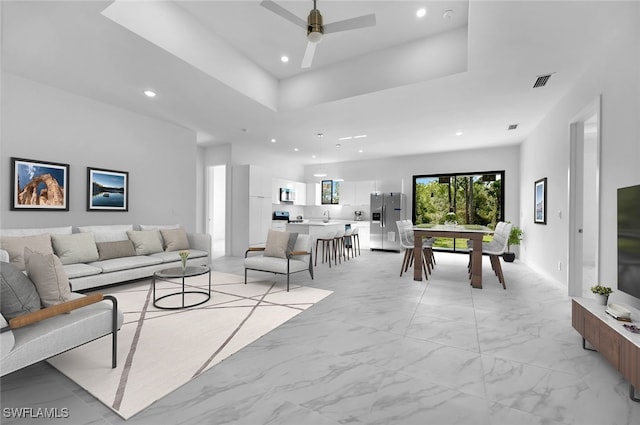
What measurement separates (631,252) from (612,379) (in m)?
0.98

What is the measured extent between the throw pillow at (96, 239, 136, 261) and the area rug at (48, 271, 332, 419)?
49 cm

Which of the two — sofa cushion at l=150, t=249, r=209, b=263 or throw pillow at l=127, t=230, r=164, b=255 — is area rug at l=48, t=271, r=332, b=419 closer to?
sofa cushion at l=150, t=249, r=209, b=263

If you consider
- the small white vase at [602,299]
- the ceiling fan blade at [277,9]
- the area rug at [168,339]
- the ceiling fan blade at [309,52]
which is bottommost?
the area rug at [168,339]

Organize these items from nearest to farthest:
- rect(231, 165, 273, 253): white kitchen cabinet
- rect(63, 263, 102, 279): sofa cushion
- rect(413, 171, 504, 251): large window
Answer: rect(63, 263, 102, 279): sofa cushion < rect(231, 165, 273, 253): white kitchen cabinet < rect(413, 171, 504, 251): large window

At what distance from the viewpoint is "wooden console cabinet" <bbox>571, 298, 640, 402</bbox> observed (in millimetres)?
1654

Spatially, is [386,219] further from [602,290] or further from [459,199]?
[602,290]

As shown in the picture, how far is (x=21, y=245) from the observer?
10.5ft

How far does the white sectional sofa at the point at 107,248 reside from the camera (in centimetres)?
338

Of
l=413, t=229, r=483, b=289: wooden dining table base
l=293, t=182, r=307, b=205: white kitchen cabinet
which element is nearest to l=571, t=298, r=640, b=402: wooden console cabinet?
l=413, t=229, r=483, b=289: wooden dining table base

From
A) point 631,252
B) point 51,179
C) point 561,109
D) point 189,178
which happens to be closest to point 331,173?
point 189,178

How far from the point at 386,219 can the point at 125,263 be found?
21.0 feet

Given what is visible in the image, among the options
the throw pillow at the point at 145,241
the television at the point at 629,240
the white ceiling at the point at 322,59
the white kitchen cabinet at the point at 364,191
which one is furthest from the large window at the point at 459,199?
the throw pillow at the point at 145,241

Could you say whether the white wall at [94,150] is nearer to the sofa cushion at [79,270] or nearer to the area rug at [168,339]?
the sofa cushion at [79,270]

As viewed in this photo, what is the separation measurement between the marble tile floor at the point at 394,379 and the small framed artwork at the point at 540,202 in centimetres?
227
